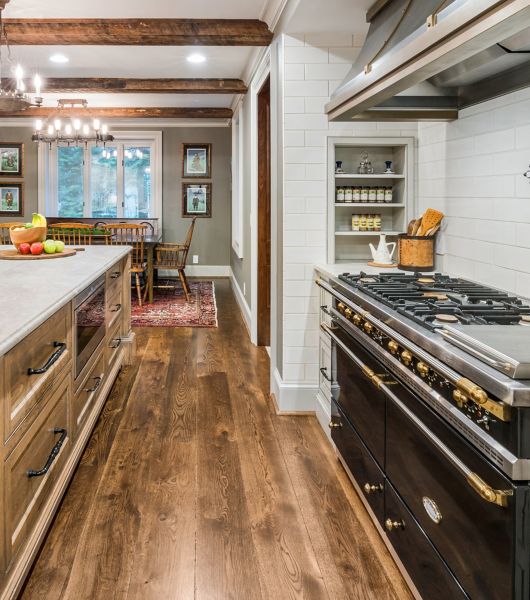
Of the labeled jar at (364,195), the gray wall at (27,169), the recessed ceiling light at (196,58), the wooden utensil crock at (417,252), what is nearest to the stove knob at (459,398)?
the wooden utensil crock at (417,252)

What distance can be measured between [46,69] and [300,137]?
11.8 feet

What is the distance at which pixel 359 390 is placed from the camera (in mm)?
2385

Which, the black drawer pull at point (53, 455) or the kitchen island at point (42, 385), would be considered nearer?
the kitchen island at point (42, 385)

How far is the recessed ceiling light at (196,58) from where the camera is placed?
212 inches

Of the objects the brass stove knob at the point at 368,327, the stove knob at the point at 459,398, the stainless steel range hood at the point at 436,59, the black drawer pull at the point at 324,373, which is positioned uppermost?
the stainless steel range hood at the point at 436,59

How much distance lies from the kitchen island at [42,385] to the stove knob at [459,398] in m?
1.15

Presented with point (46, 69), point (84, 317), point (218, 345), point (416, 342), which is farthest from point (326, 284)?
point (46, 69)

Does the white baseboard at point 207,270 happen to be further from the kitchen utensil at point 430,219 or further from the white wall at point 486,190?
the kitchen utensil at point 430,219

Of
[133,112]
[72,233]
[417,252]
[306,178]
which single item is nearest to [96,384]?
[306,178]

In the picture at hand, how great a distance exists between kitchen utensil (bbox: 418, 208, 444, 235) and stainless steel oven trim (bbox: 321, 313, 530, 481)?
132cm

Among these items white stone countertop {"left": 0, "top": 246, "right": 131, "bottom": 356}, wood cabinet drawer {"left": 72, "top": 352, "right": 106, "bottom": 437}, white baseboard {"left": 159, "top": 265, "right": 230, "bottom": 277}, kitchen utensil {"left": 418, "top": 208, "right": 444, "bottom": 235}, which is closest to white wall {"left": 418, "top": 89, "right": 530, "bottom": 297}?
kitchen utensil {"left": 418, "top": 208, "right": 444, "bottom": 235}

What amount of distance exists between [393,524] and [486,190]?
151 cm

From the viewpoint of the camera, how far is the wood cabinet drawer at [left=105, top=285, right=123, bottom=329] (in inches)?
149

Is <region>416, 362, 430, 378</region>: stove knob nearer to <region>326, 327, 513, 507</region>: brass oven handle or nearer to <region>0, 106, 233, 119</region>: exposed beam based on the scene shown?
<region>326, 327, 513, 507</region>: brass oven handle
